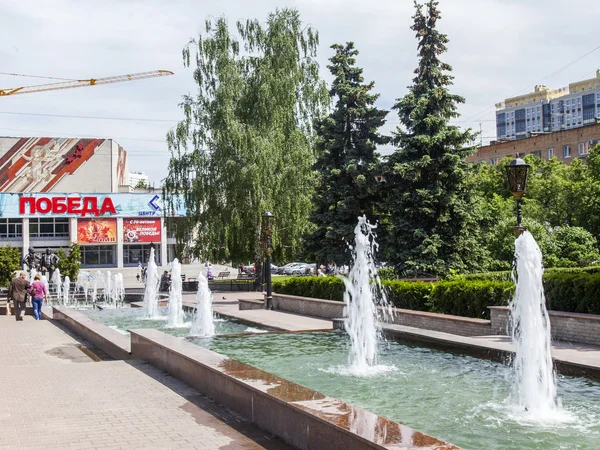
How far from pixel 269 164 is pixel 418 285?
14508 millimetres

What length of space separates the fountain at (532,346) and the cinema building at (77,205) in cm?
5761

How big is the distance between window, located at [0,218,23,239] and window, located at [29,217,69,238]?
103cm

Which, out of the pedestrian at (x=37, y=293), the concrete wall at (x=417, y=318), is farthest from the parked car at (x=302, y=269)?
the pedestrian at (x=37, y=293)

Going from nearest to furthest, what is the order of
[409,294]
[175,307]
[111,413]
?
[111,413], [409,294], [175,307]

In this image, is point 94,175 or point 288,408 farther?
point 94,175

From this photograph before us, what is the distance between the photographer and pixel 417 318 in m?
15.7

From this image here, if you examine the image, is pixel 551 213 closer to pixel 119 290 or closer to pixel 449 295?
pixel 119 290

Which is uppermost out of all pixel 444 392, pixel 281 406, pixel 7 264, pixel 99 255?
pixel 7 264

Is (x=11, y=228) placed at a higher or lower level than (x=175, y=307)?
higher

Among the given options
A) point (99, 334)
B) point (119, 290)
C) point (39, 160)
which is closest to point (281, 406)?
point (99, 334)

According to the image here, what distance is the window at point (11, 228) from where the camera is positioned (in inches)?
2566

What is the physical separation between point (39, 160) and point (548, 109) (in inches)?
3809

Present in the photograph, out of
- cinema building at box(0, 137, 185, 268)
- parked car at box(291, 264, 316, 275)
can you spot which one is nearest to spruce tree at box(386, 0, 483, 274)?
parked car at box(291, 264, 316, 275)

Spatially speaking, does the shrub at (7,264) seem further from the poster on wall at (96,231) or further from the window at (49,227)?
the window at (49,227)
